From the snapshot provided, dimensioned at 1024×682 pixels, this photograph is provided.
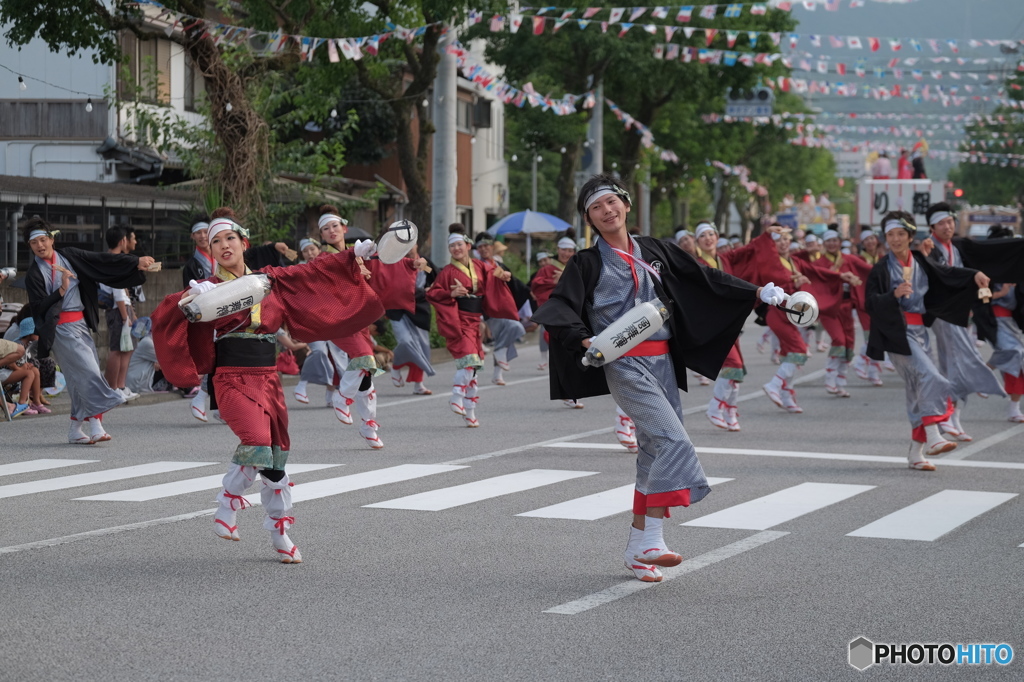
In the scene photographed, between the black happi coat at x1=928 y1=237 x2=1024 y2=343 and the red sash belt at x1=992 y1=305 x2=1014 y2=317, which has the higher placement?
the black happi coat at x1=928 y1=237 x2=1024 y2=343

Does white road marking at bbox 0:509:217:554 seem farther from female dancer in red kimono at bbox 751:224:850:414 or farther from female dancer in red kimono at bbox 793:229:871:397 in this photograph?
female dancer in red kimono at bbox 793:229:871:397

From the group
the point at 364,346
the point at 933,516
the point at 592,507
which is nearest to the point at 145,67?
the point at 364,346

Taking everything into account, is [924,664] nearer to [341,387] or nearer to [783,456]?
[783,456]

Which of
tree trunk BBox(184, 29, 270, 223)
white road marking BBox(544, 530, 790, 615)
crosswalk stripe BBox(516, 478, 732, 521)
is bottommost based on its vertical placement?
crosswalk stripe BBox(516, 478, 732, 521)

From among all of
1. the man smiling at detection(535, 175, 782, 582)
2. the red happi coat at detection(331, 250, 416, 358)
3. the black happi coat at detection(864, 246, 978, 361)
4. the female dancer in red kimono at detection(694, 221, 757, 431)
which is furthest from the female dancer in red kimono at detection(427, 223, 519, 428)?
the man smiling at detection(535, 175, 782, 582)

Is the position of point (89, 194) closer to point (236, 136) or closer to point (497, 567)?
point (236, 136)

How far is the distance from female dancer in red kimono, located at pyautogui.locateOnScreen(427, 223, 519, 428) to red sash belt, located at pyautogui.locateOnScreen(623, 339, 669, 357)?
6.74m

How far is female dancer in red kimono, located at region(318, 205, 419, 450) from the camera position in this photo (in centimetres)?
1168

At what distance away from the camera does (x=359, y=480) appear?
9.87m

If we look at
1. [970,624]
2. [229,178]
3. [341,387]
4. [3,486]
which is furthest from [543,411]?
[970,624]

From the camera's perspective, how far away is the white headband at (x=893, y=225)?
1048 cm

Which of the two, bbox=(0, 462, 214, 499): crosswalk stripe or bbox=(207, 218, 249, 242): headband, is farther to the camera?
bbox=(0, 462, 214, 499): crosswalk stripe

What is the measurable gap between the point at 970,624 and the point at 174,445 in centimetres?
801

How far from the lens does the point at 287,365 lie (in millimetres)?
17516
